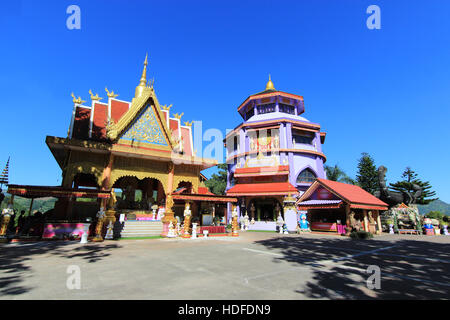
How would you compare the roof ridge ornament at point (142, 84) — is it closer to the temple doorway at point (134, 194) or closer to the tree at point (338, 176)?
the temple doorway at point (134, 194)

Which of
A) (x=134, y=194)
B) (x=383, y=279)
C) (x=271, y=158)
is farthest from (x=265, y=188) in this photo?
(x=383, y=279)

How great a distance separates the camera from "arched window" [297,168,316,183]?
1028 inches

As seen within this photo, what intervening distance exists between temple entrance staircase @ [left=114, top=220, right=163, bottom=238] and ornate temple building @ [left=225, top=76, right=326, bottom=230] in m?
10.9

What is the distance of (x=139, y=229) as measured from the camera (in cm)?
1486

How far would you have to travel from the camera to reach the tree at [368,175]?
37.2 meters

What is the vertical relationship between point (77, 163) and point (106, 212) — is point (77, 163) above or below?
above

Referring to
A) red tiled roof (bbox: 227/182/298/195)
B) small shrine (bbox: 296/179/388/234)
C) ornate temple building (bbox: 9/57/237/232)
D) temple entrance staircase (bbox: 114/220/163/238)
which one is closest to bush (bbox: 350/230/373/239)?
small shrine (bbox: 296/179/388/234)

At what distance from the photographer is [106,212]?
1330 cm

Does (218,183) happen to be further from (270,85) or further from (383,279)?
(383,279)

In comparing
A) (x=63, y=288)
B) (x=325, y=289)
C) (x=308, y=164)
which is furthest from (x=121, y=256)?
(x=308, y=164)

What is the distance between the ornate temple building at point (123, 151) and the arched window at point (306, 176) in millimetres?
12928
